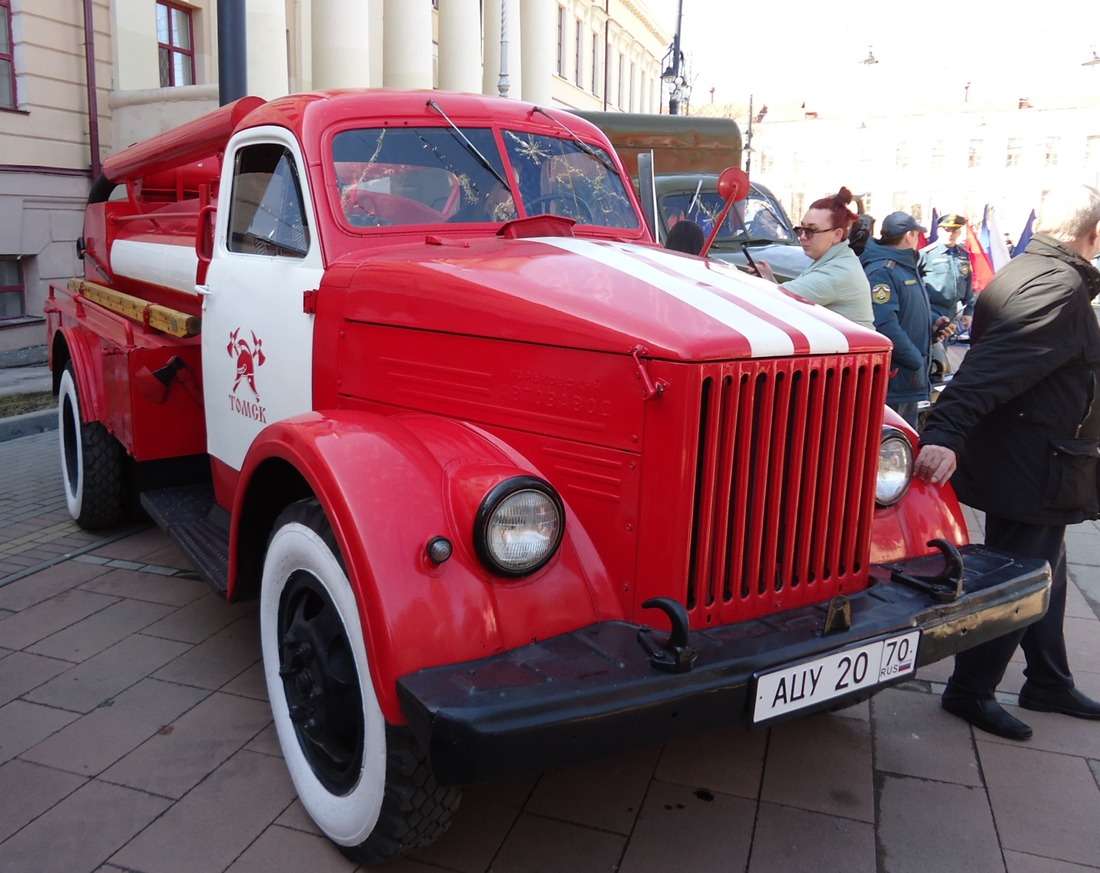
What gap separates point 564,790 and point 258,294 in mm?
2076

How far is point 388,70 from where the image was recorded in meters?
18.1

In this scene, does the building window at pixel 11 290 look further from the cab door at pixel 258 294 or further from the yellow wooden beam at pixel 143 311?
the cab door at pixel 258 294

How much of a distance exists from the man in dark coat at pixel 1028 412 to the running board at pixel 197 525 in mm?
2423

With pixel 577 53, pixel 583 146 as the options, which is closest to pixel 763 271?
pixel 583 146

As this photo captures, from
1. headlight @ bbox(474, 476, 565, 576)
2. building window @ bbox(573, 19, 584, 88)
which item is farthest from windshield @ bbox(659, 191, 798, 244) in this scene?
building window @ bbox(573, 19, 584, 88)

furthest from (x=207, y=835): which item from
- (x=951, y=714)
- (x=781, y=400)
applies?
(x=951, y=714)

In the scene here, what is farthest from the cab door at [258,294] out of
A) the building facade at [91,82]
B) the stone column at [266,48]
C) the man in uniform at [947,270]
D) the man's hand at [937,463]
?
the stone column at [266,48]

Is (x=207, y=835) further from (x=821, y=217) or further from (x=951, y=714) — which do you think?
(x=821, y=217)

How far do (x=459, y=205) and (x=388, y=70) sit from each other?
16.1 meters

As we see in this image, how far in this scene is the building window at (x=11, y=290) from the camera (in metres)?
11.4

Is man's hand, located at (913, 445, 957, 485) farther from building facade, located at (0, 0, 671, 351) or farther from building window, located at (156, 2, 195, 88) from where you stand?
building window, located at (156, 2, 195, 88)

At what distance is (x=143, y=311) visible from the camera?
4.64 m

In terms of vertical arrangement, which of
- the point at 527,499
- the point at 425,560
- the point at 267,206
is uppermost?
the point at 267,206

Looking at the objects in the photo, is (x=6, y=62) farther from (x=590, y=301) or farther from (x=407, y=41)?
(x=590, y=301)
